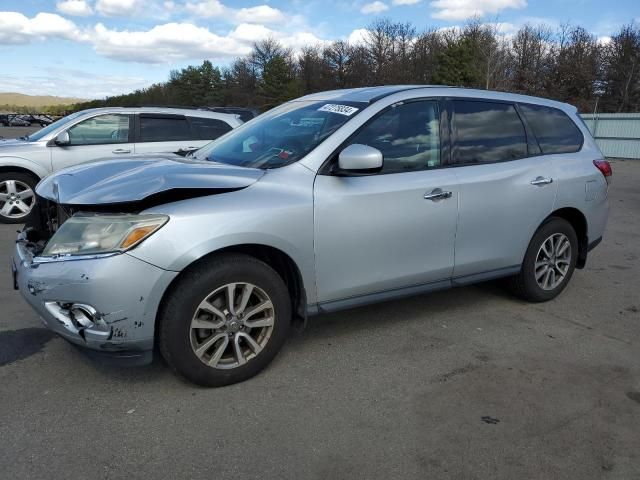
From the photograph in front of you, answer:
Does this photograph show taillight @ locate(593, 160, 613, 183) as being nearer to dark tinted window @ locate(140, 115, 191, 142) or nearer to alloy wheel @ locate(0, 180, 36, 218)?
dark tinted window @ locate(140, 115, 191, 142)

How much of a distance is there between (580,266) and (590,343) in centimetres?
127

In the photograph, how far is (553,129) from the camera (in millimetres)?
4738

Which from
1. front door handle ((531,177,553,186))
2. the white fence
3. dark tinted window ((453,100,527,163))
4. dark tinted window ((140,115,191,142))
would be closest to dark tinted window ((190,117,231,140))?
dark tinted window ((140,115,191,142))

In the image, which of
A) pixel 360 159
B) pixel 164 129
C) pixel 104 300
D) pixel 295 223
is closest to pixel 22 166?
pixel 164 129

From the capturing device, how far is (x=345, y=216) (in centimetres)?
339

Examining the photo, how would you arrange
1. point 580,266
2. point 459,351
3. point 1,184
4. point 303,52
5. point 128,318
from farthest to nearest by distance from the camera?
point 303,52 < point 1,184 < point 580,266 < point 459,351 < point 128,318

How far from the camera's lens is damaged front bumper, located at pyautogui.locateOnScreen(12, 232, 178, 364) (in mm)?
2748

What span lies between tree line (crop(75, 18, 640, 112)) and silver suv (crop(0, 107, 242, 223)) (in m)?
22.7

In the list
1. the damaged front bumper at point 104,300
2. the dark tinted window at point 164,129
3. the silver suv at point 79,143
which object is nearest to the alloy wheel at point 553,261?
the damaged front bumper at point 104,300

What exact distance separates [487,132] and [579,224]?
143 cm

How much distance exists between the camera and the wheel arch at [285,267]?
123 inches

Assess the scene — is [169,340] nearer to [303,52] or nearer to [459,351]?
[459,351]

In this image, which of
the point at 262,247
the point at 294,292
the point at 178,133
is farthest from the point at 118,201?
the point at 178,133

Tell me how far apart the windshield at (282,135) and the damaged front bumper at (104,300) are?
1.11m
